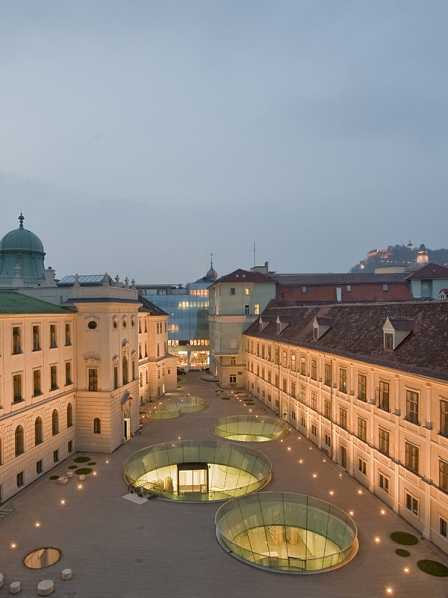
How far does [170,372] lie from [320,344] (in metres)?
36.5

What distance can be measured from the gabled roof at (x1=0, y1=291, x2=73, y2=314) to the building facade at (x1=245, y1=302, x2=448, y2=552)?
26365mm

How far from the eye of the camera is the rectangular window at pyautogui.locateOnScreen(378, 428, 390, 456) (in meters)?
30.5

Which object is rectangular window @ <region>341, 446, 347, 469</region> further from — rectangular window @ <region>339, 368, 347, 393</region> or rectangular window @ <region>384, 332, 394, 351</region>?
rectangular window @ <region>384, 332, 394, 351</region>

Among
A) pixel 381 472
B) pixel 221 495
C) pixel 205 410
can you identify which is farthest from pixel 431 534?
pixel 205 410

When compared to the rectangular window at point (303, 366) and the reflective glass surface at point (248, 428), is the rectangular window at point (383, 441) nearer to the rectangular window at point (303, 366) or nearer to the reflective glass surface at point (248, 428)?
the rectangular window at point (303, 366)

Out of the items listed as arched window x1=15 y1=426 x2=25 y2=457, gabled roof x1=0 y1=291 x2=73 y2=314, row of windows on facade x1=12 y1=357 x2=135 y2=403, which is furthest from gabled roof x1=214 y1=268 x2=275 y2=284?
arched window x1=15 y1=426 x2=25 y2=457

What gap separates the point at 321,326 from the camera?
44.5 m

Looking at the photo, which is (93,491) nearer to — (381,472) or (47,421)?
(47,421)

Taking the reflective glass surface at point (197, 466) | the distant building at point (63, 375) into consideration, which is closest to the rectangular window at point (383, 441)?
the reflective glass surface at point (197, 466)

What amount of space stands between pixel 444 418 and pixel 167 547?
60.2ft

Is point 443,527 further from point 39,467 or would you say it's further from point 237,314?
point 237,314

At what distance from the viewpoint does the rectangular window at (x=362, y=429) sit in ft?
111

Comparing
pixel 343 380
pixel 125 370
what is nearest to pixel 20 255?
pixel 125 370

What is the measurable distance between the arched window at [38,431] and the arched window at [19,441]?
1886 mm
